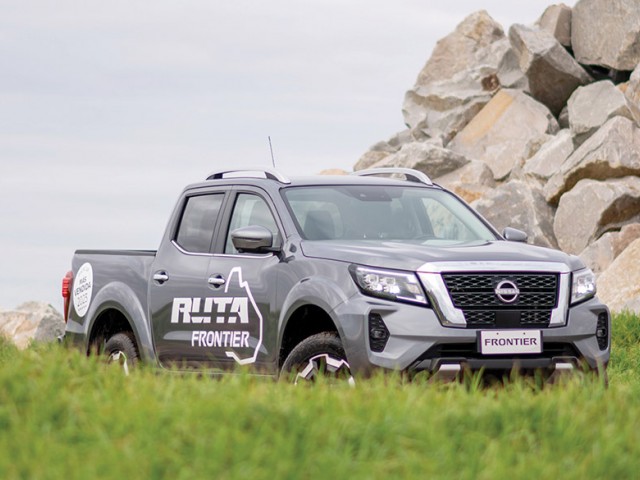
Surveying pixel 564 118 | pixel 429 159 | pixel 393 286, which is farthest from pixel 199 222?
pixel 564 118

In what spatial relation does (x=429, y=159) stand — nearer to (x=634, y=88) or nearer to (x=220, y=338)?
(x=634, y=88)

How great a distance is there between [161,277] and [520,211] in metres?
13.6

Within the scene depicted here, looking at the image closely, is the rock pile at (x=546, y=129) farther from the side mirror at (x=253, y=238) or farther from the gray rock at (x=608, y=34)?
the side mirror at (x=253, y=238)

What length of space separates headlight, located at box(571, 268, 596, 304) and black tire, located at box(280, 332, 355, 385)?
1.77 metres

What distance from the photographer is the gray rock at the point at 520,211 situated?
73.5ft

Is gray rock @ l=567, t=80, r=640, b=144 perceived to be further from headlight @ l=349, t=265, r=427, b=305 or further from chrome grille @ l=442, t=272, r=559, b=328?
headlight @ l=349, t=265, r=427, b=305

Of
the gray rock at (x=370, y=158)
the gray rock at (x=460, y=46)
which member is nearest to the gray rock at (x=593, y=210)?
the gray rock at (x=370, y=158)

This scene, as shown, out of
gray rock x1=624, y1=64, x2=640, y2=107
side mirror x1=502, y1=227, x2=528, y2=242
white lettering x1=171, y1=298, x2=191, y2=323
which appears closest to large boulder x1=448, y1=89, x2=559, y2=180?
gray rock x1=624, y1=64, x2=640, y2=107

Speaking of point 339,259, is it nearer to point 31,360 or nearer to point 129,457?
point 31,360

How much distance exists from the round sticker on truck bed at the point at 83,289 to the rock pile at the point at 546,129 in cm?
805

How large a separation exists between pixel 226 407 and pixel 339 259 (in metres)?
2.60

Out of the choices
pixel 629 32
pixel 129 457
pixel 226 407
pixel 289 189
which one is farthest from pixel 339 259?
pixel 629 32

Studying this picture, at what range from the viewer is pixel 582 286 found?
8.83 meters

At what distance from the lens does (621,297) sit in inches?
683
